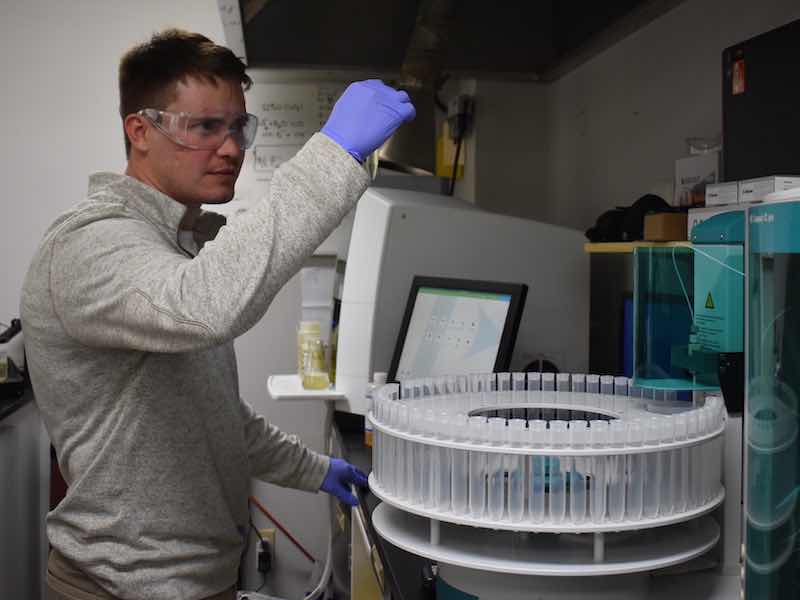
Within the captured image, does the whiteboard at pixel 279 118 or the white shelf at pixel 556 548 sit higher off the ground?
the whiteboard at pixel 279 118

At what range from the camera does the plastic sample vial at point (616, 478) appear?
0.77 metres

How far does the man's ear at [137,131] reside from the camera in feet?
4.65

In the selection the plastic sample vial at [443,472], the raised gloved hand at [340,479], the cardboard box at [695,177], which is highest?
the cardboard box at [695,177]

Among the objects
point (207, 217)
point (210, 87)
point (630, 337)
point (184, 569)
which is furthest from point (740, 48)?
point (184, 569)

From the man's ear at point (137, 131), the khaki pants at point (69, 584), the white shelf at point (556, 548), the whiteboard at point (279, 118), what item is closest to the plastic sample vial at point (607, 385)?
the white shelf at point (556, 548)

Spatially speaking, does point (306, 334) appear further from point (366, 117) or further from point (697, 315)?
point (697, 315)

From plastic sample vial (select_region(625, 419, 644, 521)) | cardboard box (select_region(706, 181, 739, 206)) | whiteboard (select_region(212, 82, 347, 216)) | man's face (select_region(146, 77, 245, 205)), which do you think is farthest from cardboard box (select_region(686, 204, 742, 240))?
whiteboard (select_region(212, 82, 347, 216))

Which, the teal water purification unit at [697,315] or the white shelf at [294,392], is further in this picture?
the white shelf at [294,392]

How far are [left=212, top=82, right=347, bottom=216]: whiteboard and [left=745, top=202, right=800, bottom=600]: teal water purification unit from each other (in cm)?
260

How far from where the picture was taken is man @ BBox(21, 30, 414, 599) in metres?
0.98

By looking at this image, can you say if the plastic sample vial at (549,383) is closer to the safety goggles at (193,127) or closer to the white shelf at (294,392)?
the safety goggles at (193,127)

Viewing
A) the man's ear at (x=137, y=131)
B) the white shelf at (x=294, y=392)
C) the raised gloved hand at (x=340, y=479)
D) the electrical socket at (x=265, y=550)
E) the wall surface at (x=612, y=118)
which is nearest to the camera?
the man's ear at (x=137, y=131)

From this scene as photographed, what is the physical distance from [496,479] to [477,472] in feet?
0.07

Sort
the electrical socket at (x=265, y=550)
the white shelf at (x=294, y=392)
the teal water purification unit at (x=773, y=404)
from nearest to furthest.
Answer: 1. the teal water purification unit at (x=773, y=404)
2. the white shelf at (x=294, y=392)
3. the electrical socket at (x=265, y=550)
